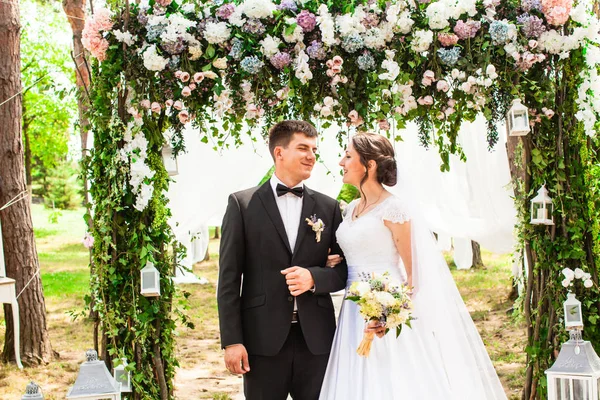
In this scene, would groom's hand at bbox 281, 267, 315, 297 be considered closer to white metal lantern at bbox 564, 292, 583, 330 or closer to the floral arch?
the floral arch

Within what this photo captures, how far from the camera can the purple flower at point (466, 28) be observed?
373 centimetres

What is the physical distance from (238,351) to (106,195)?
1.35 m

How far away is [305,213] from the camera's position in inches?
127

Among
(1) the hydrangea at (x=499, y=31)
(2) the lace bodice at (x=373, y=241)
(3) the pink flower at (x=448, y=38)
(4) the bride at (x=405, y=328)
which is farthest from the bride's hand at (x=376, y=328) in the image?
(1) the hydrangea at (x=499, y=31)

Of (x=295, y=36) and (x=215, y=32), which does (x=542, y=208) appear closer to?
(x=295, y=36)

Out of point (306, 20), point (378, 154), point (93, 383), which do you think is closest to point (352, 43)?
point (306, 20)

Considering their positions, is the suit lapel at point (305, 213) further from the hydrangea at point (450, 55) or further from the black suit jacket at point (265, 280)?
the hydrangea at point (450, 55)

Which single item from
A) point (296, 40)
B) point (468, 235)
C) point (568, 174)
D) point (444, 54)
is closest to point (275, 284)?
point (296, 40)

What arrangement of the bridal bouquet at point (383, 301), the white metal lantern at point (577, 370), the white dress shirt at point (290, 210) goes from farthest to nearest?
the white metal lantern at point (577, 370)
the white dress shirt at point (290, 210)
the bridal bouquet at point (383, 301)

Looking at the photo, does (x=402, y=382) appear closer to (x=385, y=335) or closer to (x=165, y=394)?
(x=385, y=335)

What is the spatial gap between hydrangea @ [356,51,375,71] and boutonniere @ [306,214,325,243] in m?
1.02

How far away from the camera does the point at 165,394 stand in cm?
393

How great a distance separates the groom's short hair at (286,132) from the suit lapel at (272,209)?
0.67ft

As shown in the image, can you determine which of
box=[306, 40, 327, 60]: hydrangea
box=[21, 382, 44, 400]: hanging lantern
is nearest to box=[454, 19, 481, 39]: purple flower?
box=[306, 40, 327, 60]: hydrangea
